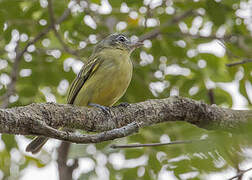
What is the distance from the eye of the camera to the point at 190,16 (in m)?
5.20

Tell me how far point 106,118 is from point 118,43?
104 inches

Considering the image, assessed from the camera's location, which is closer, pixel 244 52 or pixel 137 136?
pixel 137 136

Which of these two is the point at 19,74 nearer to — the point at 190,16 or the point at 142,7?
the point at 142,7

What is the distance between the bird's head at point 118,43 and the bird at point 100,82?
4 centimetres

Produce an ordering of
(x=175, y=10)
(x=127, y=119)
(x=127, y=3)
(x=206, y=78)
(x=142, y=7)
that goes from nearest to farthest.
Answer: (x=127, y=119) < (x=127, y=3) < (x=142, y=7) < (x=206, y=78) < (x=175, y=10)

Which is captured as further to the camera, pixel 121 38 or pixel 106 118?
pixel 121 38

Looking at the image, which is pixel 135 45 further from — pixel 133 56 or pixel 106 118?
pixel 106 118

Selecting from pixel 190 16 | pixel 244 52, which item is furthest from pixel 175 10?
pixel 244 52

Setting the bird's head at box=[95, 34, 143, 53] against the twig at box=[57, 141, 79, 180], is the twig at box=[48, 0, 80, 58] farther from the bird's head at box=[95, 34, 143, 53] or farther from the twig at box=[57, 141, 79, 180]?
the twig at box=[57, 141, 79, 180]

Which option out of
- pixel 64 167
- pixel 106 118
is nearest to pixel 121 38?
pixel 64 167

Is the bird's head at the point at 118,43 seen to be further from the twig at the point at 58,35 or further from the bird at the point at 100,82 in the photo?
the twig at the point at 58,35

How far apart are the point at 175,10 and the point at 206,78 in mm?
1026

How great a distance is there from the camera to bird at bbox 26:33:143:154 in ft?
14.6

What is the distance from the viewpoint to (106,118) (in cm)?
317
